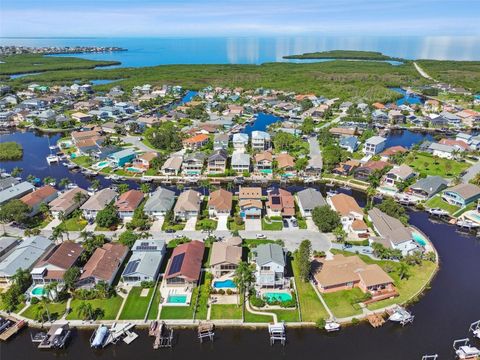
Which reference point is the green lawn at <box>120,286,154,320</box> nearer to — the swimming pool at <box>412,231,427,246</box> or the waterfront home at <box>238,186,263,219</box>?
the waterfront home at <box>238,186,263,219</box>

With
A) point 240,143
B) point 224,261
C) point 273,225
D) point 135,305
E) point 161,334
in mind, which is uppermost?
point 240,143

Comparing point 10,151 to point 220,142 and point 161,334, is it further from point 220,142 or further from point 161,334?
point 161,334

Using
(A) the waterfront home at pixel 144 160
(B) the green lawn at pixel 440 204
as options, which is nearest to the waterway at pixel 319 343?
(B) the green lawn at pixel 440 204

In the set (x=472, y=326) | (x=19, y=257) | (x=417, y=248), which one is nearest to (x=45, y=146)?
(x=19, y=257)

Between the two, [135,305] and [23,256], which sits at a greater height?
[23,256]

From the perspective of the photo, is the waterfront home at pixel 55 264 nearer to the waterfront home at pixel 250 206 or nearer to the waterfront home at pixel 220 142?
the waterfront home at pixel 250 206

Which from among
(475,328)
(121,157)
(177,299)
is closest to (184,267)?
(177,299)

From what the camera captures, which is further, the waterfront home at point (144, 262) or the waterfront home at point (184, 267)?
the waterfront home at point (144, 262)
